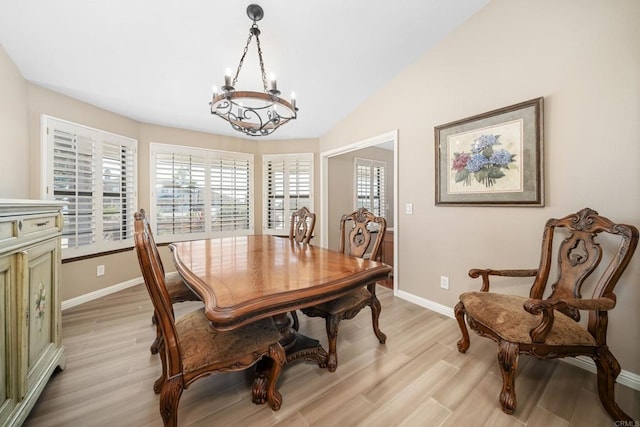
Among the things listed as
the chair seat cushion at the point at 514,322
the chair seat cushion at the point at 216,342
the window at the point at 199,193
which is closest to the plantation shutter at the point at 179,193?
the window at the point at 199,193

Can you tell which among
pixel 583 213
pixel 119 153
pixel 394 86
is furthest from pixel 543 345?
pixel 119 153

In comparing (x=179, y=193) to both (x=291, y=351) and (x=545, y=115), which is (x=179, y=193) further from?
(x=545, y=115)

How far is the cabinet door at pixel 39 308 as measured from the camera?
47.6 inches

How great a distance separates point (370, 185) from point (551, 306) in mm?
4200

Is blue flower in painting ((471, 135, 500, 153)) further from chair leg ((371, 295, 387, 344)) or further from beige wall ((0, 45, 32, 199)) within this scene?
beige wall ((0, 45, 32, 199))

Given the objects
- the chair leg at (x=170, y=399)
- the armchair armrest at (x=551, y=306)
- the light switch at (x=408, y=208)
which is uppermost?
the light switch at (x=408, y=208)

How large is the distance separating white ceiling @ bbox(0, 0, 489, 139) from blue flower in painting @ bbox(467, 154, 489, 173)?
1.35 m

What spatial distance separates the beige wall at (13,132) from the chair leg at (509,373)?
12.7ft

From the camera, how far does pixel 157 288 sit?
934 millimetres

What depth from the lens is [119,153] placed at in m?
3.25

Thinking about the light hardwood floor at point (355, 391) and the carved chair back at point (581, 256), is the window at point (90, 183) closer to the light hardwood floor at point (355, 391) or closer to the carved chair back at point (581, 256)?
the light hardwood floor at point (355, 391)

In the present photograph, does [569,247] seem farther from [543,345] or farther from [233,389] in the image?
[233,389]

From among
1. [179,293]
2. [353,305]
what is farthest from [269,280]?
[179,293]

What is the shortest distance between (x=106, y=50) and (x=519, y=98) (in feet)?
12.0
